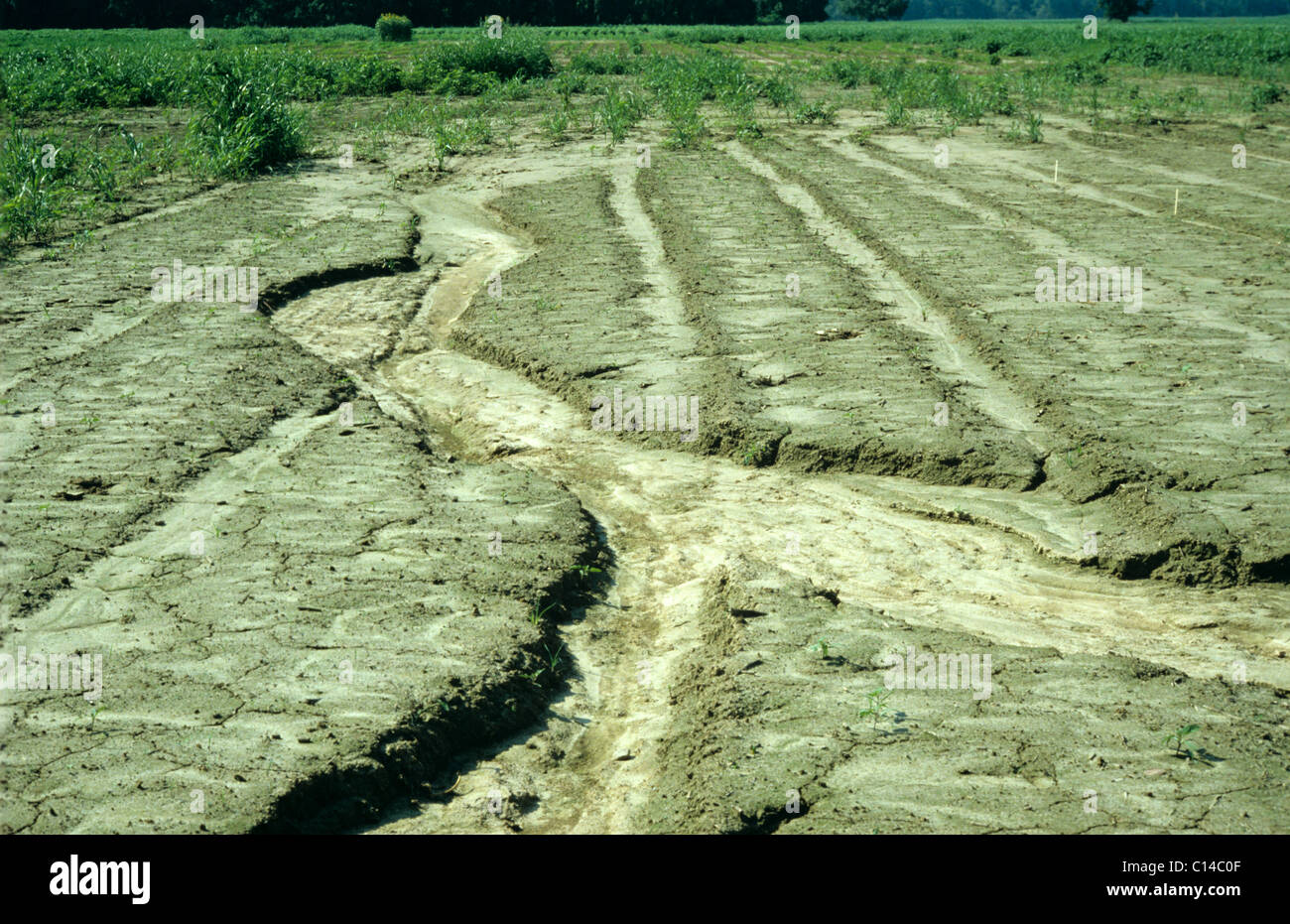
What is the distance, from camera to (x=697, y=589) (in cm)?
485

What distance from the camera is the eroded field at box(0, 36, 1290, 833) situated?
342cm

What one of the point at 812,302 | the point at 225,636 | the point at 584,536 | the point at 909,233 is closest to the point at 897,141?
the point at 909,233

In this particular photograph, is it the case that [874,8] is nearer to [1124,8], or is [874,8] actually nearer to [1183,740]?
[1124,8]

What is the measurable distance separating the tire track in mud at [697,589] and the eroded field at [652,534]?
0.02m

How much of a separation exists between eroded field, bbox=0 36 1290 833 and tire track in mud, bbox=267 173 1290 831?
22mm

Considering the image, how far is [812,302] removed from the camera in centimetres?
824

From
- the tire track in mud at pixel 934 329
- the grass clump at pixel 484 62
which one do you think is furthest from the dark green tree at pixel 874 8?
the tire track in mud at pixel 934 329

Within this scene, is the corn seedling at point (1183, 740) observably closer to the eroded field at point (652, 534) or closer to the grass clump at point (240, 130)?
the eroded field at point (652, 534)

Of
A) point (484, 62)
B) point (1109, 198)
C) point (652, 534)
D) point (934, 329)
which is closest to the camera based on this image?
point (652, 534)

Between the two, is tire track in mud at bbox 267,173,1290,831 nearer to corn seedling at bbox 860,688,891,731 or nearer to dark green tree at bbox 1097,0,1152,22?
corn seedling at bbox 860,688,891,731

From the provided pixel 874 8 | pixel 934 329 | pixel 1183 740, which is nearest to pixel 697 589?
pixel 1183 740

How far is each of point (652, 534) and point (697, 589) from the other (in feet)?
2.08

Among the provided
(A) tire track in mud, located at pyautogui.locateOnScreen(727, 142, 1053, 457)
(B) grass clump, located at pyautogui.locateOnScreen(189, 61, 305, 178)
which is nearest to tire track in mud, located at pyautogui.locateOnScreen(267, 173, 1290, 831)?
(A) tire track in mud, located at pyautogui.locateOnScreen(727, 142, 1053, 457)

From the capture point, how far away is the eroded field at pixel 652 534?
3.42m
